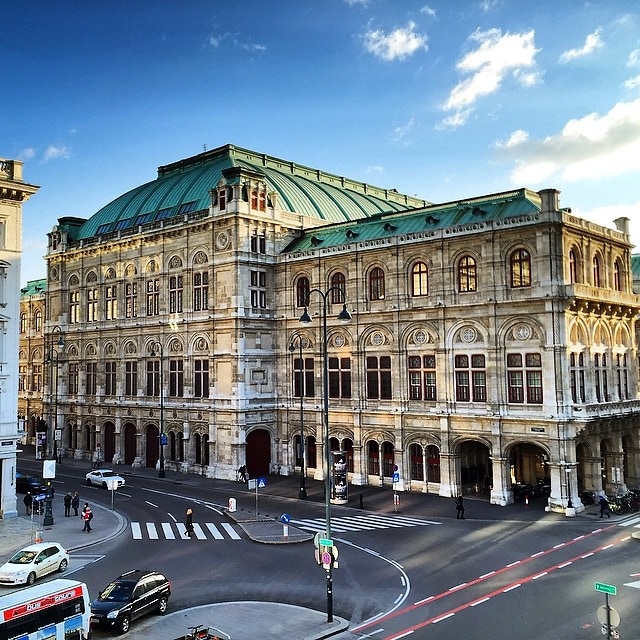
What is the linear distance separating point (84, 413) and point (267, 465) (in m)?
25.0

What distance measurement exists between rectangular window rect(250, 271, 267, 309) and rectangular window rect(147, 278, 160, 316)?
39.0ft

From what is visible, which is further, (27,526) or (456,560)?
(27,526)

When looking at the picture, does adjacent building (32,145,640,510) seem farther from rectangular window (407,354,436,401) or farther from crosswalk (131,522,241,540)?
crosswalk (131,522,241,540)

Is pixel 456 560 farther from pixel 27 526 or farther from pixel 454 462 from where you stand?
pixel 27 526

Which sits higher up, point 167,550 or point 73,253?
point 73,253

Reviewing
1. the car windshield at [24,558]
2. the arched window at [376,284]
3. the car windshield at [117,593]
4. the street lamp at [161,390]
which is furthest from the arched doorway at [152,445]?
the car windshield at [117,593]

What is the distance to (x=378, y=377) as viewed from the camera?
181ft

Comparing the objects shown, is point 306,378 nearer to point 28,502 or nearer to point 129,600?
point 28,502

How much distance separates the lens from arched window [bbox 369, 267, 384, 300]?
55.3m

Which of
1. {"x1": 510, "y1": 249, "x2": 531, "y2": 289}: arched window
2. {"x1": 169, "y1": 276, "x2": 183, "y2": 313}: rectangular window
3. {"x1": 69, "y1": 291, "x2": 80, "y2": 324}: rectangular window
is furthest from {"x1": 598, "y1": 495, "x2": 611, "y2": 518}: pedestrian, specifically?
{"x1": 69, "y1": 291, "x2": 80, "y2": 324}: rectangular window

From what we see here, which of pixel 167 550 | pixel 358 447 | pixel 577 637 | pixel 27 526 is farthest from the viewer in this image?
pixel 358 447

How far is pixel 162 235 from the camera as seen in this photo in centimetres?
6662

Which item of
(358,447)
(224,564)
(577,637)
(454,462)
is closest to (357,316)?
(358,447)

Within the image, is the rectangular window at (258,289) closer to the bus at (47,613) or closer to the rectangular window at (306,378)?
the rectangular window at (306,378)
